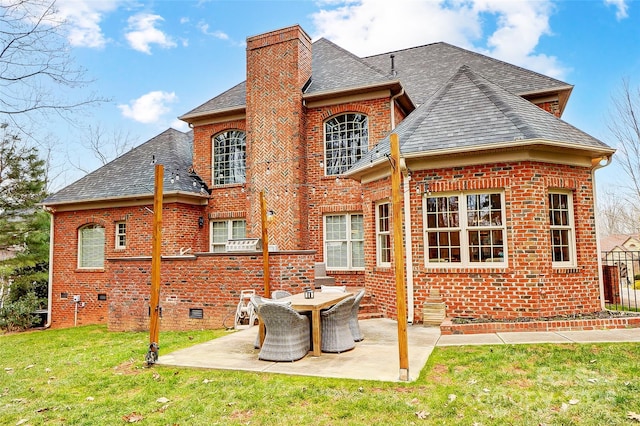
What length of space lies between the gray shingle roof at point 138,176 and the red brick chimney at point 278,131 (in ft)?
8.87

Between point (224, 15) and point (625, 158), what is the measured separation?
70.3ft

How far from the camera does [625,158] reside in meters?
22.4

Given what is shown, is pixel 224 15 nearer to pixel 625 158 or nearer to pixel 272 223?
pixel 272 223

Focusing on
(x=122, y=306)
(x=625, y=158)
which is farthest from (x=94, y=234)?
(x=625, y=158)

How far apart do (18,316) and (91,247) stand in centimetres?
357

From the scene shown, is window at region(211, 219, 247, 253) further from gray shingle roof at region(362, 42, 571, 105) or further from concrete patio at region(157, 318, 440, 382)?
gray shingle roof at region(362, 42, 571, 105)

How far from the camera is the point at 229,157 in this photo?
48.8 ft

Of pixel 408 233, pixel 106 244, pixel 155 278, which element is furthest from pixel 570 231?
pixel 106 244

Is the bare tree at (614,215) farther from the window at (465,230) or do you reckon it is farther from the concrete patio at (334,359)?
the concrete patio at (334,359)

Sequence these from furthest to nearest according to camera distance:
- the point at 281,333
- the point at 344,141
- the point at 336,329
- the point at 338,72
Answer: the point at 338,72, the point at 344,141, the point at 336,329, the point at 281,333

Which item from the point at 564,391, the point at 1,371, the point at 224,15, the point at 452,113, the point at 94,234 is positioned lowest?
the point at 1,371

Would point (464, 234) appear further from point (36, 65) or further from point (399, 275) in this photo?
point (36, 65)

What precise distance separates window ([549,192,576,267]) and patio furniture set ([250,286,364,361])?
4.58m

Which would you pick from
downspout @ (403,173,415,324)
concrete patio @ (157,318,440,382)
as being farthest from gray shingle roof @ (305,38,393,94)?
concrete patio @ (157,318,440,382)
